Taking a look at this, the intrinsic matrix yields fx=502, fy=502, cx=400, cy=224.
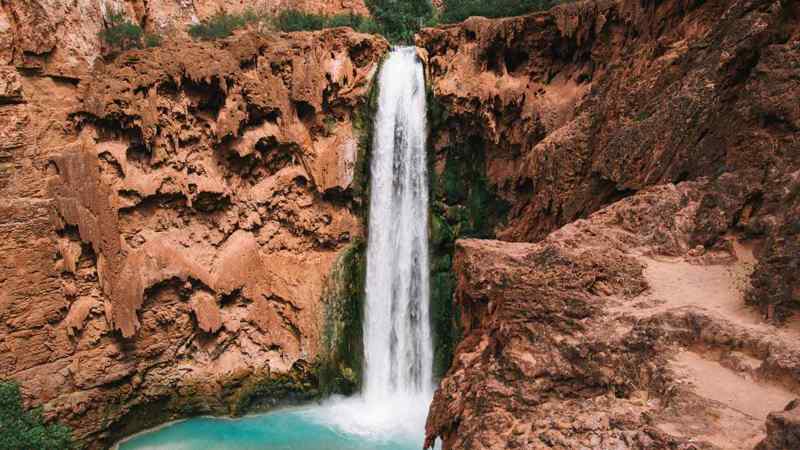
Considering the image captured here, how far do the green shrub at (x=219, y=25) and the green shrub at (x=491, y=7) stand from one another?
9421 millimetres

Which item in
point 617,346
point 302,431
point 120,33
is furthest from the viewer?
point 120,33

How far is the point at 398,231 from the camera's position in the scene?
1700cm

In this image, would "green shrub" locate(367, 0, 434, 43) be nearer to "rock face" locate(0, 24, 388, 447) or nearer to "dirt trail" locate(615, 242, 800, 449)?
"rock face" locate(0, 24, 388, 447)

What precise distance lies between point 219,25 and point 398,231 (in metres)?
11.2

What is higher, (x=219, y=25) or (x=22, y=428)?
(x=219, y=25)

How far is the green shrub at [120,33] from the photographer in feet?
49.7

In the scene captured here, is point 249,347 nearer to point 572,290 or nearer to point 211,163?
point 211,163

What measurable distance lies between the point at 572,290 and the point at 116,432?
555 inches

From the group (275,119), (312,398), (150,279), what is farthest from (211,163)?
(312,398)

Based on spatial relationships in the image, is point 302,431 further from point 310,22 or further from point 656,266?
point 310,22

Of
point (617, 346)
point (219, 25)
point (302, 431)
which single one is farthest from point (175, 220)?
point (617, 346)

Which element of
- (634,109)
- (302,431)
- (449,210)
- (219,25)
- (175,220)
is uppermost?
Result: (219,25)

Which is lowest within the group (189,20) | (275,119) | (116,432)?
(116,432)

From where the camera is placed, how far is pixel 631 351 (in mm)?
5238
